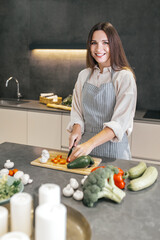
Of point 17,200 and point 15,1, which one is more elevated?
point 15,1

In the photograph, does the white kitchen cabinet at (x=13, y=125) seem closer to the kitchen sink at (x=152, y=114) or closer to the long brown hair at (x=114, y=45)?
the kitchen sink at (x=152, y=114)

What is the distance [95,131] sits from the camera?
1.87m

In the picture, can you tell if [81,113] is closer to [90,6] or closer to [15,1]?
[90,6]

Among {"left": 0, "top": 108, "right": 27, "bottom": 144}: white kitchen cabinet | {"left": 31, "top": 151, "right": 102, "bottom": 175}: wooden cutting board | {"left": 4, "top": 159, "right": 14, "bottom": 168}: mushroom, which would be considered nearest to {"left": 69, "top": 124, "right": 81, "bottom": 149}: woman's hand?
{"left": 31, "top": 151, "right": 102, "bottom": 175}: wooden cutting board

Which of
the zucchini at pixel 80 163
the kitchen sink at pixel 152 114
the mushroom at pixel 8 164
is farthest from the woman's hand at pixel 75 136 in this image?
the kitchen sink at pixel 152 114

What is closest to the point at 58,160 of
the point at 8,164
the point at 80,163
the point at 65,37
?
the point at 80,163

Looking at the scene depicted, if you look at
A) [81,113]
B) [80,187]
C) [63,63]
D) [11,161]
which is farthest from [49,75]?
[80,187]

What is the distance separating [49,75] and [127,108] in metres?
2.22

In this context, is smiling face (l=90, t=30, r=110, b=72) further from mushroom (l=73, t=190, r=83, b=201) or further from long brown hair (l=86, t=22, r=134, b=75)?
mushroom (l=73, t=190, r=83, b=201)

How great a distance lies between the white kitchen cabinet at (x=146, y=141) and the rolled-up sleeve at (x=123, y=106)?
3.46 ft

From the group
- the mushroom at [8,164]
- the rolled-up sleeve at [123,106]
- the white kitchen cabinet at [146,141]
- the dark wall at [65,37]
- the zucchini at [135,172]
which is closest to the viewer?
the zucchini at [135,172]

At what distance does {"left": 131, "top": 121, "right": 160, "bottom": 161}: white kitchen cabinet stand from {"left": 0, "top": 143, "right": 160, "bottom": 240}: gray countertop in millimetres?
1342

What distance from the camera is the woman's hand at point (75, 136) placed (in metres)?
1.77

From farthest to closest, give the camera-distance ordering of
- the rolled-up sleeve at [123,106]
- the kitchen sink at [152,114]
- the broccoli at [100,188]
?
the kitchen sink at [152,114] → the rolled-up sleeve at [123,106] → the broccoli at [100,188]
